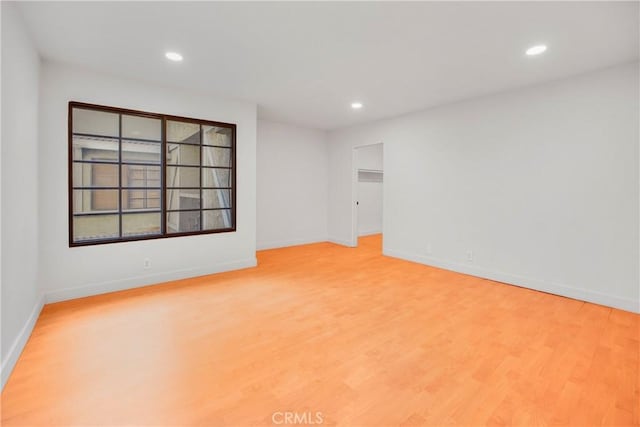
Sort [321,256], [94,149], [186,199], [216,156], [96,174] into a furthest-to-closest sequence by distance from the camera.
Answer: [321,256], [216,156], [186,199], [94,149], [96,174]

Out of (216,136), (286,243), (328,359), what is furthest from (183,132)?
(328,359)

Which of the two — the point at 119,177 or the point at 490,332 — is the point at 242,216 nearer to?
the point at 119,177

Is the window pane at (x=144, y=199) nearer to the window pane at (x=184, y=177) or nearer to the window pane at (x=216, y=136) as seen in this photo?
the window pane at (x=184, y=177)

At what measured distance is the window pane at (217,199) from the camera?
173 inches

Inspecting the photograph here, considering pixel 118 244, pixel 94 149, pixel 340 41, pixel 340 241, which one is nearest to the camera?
pixel 340 41

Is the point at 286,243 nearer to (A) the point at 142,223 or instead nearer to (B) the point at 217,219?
(B) the point at 217,219

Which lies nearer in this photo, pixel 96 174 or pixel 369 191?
pixel 96 174

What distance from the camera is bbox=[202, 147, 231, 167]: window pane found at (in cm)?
433

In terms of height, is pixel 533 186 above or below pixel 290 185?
below

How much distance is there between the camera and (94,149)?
3984mm

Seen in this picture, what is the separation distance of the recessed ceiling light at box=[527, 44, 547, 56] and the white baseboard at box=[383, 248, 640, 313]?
258 centimetres

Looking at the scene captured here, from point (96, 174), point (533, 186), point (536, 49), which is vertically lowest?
point (533, 186)

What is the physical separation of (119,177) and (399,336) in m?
3.58

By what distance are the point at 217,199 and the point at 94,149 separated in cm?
171
